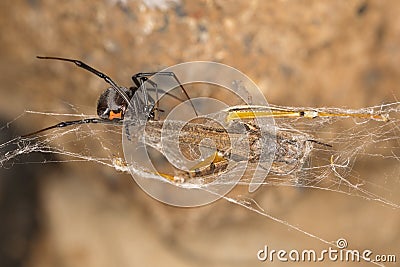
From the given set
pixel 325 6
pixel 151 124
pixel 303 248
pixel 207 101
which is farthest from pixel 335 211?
pixel 151 124

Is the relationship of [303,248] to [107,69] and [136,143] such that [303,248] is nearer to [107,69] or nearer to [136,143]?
[136,143]

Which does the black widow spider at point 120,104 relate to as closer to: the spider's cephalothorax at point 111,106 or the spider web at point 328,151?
the spider's cephalothorax at point 111,106

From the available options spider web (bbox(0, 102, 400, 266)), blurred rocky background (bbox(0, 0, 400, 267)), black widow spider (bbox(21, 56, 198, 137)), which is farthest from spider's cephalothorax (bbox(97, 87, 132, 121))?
blurred rocky background (bbox(0, 0, 400, 267))

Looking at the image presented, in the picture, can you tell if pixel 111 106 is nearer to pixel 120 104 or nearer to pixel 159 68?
pixel 120 104

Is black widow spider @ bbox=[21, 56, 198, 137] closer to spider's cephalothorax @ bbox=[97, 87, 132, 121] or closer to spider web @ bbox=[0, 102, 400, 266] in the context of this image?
spider's cephalothorax @ bbox=[97, 87, 132, 121]

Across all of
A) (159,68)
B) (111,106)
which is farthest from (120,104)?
(159,68)

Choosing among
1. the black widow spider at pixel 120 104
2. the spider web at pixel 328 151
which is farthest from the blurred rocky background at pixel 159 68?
the black widow spider at pixel 120 104
